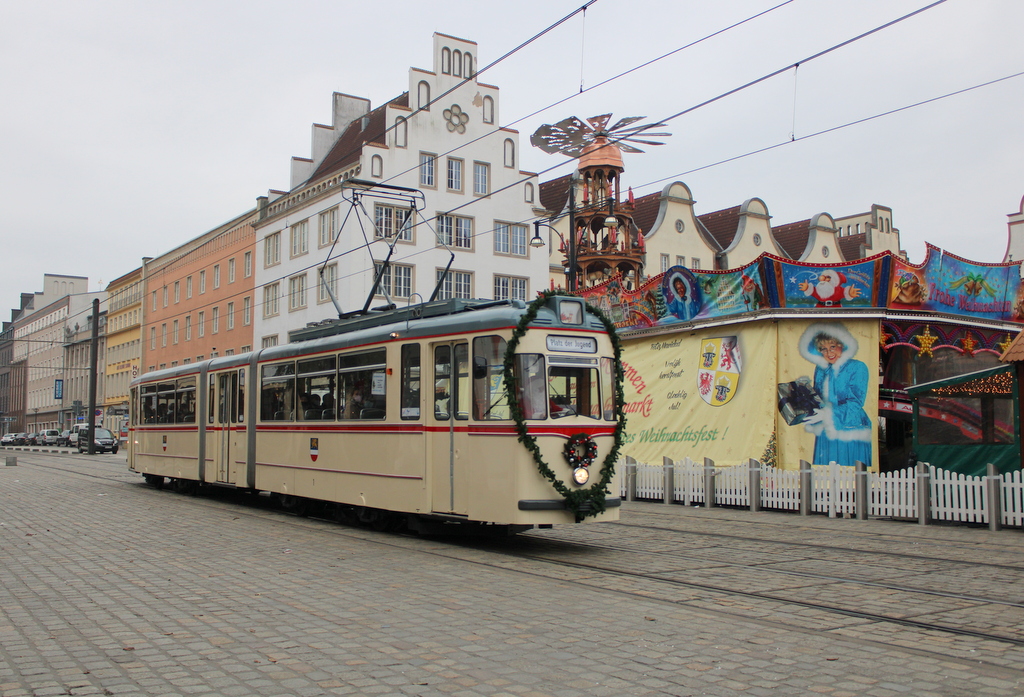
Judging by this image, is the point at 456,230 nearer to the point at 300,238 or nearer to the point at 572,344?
the point at 300,238

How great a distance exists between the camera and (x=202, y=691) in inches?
215

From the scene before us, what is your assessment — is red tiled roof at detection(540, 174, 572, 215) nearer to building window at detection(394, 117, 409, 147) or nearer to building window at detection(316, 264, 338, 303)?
building window at detection(394, 117, 409, 147)

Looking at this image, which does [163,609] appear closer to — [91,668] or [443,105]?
[91,668]

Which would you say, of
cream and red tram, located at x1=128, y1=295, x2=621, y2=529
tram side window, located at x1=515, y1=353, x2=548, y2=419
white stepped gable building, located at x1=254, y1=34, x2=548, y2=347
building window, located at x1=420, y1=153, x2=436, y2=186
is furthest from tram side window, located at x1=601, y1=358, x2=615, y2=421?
building window, located at x1=420, y1=153, x2=436, y2=186

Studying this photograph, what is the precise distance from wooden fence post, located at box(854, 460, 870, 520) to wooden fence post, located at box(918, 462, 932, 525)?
103 centimetres

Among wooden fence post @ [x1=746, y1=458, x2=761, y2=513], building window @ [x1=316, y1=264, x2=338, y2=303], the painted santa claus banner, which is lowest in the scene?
wooden fence post @ [x1=746, y1=458, x2=761, y2=513]

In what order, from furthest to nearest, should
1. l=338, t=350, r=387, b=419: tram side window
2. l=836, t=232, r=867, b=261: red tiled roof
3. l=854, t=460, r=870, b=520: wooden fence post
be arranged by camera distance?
1. l=836, t=232, r=867, b=261: red tiled roof
2. l=854, t=460, r=870, b=520: wooden fence post
3. l=338, t=350, r=387, b=419: tram side window

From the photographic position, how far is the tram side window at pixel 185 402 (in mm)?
20578

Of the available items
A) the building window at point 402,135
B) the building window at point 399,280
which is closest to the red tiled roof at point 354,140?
the building window at point 402,135

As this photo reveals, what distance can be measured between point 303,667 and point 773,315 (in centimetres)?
1469

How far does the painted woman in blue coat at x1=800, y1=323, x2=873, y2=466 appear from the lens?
58.5 feet

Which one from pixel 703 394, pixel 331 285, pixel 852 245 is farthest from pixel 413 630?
pixel 852 245

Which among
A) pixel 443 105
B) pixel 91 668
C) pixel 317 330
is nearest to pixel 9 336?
Result: pixel 443 105

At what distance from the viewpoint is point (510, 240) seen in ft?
161
